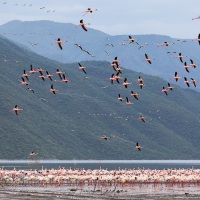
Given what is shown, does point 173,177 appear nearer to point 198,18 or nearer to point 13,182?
point 13,182

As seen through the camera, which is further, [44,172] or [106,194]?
[44,172]

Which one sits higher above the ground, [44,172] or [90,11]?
[90,11]

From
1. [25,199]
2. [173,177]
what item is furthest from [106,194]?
[173,177]

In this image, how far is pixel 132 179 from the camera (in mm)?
98125

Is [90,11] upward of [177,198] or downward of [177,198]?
upward

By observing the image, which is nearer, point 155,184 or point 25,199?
point 25,199

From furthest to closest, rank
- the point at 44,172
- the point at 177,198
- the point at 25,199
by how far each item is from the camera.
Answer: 1. the point at 44,172
2. the point at 177,198
3. the point at 25,199

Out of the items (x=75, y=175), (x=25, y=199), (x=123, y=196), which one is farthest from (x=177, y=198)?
(x=75, y=175)

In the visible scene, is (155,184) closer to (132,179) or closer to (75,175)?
(132,179)

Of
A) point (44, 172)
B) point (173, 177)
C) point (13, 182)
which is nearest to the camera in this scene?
point (13, 182)

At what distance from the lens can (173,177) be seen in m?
103

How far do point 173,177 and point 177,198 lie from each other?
3500 cm

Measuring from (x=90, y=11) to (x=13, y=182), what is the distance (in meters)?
51.5

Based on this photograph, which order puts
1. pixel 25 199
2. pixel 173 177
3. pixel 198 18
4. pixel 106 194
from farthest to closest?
pixel 173 177 → pixel 106 194 → pixel 25 199 → pixel 198 18
